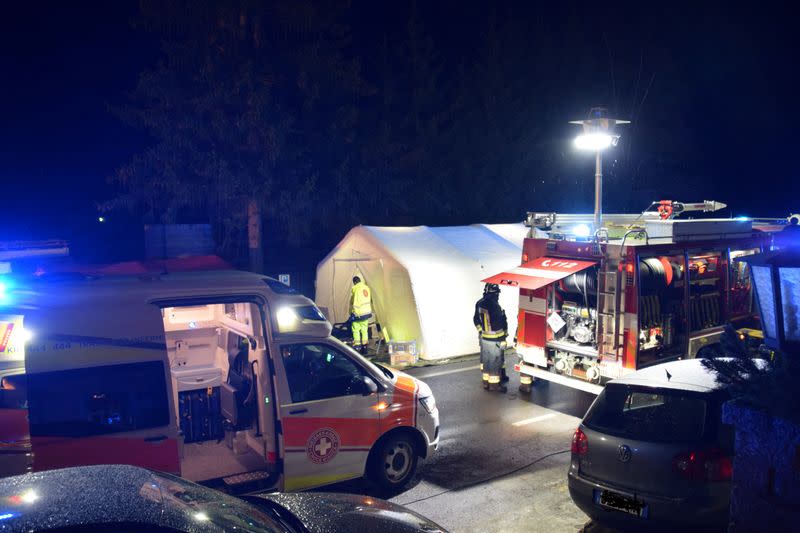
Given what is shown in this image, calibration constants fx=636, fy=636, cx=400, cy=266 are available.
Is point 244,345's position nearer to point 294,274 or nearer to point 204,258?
point 204,258

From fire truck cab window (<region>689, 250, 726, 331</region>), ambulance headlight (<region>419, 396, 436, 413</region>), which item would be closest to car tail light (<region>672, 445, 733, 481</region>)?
ambulance headlight (<region>419, 396, 436, 413</region>)

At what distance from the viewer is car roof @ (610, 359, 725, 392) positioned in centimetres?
539

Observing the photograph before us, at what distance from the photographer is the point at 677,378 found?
18.5 ft

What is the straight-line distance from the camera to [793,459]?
11.5 ft

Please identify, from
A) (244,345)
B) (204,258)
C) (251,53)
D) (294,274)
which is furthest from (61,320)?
(294,274)

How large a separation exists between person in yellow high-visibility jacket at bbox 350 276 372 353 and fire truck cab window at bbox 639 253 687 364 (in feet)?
18.3

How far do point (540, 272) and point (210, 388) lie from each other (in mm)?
4969

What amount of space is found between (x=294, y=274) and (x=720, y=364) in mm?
19203

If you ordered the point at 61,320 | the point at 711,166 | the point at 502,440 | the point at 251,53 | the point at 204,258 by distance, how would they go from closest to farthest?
the point at 61,320 < the point at 502,440 < the point at 204,258 < the point at 251,53 < the point at 711,166

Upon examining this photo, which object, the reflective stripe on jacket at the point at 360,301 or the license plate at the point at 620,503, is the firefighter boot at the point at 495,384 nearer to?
Result: the reflective stripe on jacket at the point at 360,301

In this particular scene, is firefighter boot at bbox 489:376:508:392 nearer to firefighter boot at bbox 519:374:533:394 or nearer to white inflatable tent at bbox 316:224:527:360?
firefighter boot at bbox 519:374:533:394

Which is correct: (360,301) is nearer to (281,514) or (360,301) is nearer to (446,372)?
(446,372)

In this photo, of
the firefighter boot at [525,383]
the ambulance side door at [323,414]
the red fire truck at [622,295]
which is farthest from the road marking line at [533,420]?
the ambulance side door at [323,414]

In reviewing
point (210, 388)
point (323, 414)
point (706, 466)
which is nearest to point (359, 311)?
point (210, 388)
